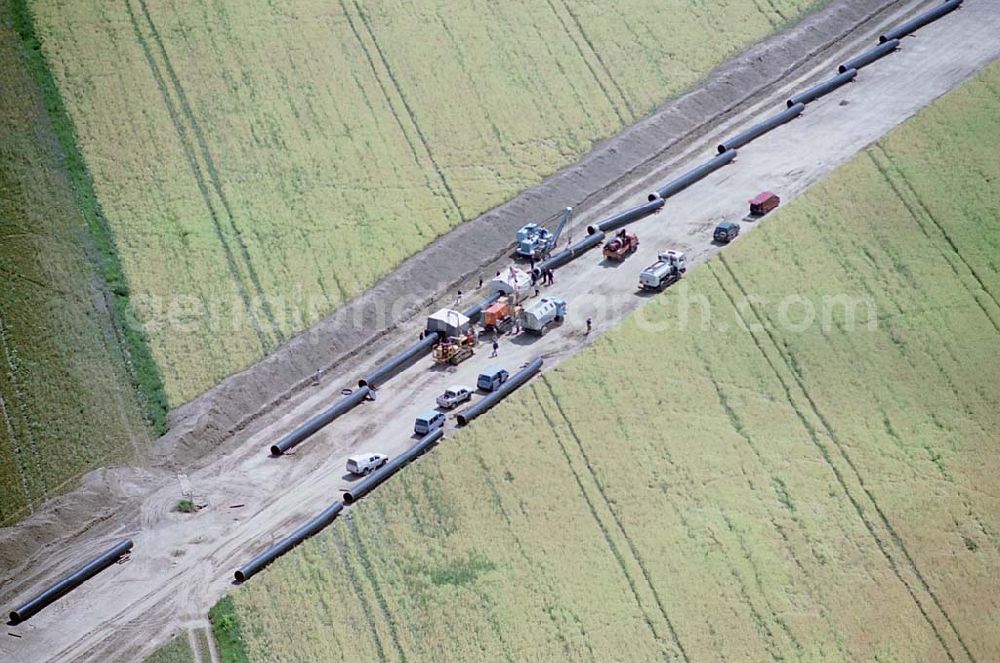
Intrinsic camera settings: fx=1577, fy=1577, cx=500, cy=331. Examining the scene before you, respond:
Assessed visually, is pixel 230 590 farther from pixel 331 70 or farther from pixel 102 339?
pixel 331 70

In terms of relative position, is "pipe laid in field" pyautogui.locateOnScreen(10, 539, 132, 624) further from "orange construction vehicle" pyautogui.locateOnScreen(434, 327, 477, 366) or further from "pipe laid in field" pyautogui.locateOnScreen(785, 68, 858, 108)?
"pipe laid in field" pyautogui.locateOnScreen(785, 68, 858, 108)

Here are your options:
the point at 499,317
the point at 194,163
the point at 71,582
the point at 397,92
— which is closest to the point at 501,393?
the point at 499,317

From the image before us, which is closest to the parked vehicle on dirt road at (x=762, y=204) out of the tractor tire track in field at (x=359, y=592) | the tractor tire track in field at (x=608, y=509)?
the tractor tire track in field at (x=608, y=509)

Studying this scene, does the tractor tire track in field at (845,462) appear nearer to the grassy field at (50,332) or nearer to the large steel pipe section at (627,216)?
the large steel pipe section at (627,216)

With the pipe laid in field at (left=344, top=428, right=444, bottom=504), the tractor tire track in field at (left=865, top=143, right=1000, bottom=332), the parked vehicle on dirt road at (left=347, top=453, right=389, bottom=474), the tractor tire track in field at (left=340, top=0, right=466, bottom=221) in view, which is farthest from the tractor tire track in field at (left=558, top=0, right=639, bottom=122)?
the parked vehicle on dirt road at (left=347, top=453, right=389, bottom=474)

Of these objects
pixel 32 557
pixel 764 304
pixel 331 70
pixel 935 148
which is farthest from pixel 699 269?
pixel 32 557
